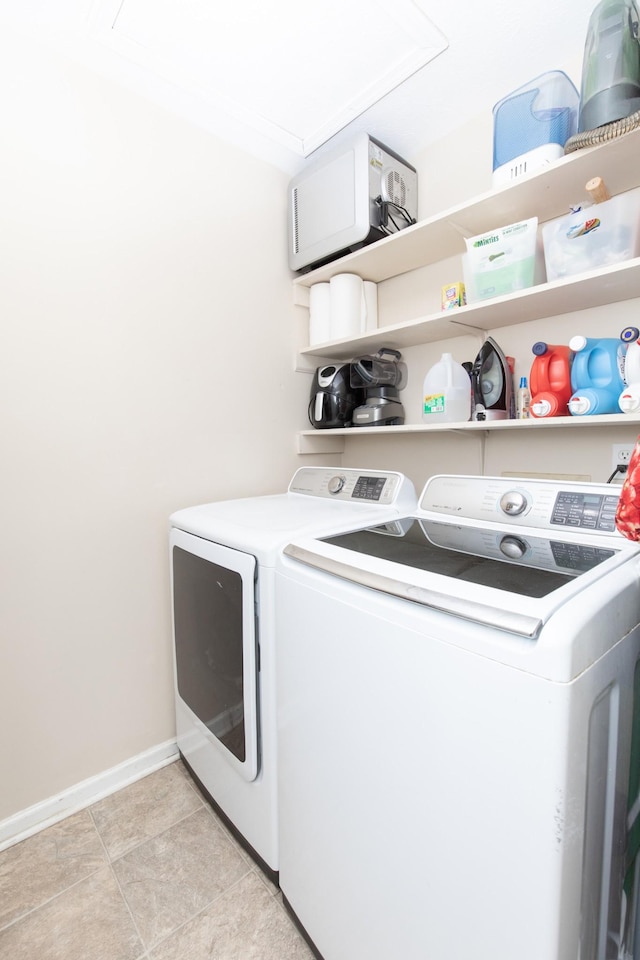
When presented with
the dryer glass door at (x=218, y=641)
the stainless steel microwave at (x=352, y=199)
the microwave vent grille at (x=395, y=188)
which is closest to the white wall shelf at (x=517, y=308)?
the stainless steel microwave at (x=352, y=199)

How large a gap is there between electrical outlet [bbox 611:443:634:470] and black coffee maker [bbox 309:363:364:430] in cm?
108

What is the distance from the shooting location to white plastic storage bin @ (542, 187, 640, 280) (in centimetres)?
A: 127

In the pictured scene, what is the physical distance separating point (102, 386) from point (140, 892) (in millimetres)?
1612

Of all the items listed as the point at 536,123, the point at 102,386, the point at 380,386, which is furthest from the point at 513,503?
the point at 102,386

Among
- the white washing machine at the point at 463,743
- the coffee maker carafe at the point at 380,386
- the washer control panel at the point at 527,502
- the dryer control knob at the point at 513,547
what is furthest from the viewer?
the coffee maker carafe at the point at 380,386

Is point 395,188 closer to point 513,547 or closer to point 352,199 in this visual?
point 352,199

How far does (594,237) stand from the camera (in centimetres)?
133

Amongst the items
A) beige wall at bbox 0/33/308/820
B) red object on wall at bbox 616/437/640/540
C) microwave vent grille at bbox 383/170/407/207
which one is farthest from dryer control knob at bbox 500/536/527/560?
microwave vent grille at bbox 383/170/407/207

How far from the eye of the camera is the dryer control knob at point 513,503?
1303 millimetres

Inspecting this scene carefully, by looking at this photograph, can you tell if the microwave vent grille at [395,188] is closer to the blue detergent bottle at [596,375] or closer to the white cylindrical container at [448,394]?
the white cylindrical container at [448,394]

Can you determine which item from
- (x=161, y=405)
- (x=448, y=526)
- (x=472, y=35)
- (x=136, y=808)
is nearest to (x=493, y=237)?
(x=472, y=35)

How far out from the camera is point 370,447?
236 cm

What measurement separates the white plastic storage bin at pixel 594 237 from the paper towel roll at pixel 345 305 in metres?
0.89

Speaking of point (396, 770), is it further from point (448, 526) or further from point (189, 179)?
point (189, 179)
